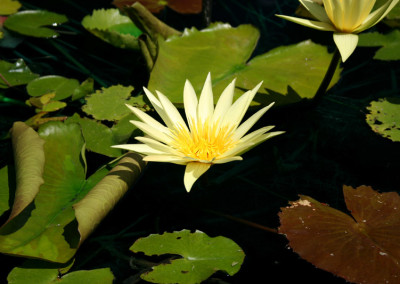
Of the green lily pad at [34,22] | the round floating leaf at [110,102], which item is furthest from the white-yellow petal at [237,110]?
the green lily pad at [34,22]

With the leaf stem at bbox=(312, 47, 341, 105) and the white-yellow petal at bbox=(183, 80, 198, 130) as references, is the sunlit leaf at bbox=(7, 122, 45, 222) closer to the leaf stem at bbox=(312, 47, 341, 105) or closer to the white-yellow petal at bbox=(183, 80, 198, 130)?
the white-yellow petal at bbox=(183, 80, 198, 130)

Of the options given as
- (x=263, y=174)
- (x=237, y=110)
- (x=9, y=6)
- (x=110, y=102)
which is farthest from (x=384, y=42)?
(x=9, y=6)

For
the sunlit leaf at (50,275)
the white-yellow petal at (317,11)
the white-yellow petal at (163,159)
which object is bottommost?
the sunlit leaf at (50,275)

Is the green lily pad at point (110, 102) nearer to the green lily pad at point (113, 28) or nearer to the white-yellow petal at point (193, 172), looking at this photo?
the green lily pad at point (113, 28)

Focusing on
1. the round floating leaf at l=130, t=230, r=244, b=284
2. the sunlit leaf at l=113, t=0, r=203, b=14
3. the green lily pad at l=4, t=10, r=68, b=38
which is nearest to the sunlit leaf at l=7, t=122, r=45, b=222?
the round floating leaf at l=130, t=230, r=244, b=284

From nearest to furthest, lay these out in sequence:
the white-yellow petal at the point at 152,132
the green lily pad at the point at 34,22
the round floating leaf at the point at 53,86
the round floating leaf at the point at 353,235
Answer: the round floating leaf at the point at 353,235
the white-yellow petal at the point at 152,132
the round floating leaf at the point at 53,86
the green lily pad at the point at 34,22
